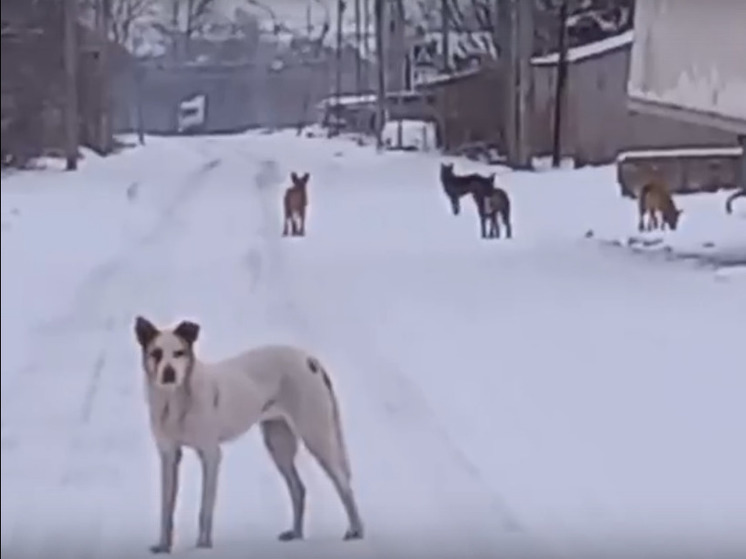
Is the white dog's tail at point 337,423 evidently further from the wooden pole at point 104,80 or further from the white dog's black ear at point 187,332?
the wooden pole at point 104,80

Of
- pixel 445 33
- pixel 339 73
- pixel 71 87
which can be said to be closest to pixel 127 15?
pixel 71 87

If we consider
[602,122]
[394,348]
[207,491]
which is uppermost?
[602,122]

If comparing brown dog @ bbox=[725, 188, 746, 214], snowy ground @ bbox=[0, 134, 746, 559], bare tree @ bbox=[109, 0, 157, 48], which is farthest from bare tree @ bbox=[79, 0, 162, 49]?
brown dog @ bbox=[725, 188, 746, 214]

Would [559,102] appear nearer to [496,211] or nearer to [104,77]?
[496,211]

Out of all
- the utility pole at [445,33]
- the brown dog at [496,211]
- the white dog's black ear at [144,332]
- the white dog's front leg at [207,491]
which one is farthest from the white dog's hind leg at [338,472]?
the utility pole at [445,33]

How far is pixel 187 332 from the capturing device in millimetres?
2186

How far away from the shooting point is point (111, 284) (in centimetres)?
223

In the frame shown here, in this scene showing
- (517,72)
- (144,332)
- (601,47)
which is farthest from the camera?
(601,47)

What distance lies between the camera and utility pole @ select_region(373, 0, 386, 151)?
230 cm

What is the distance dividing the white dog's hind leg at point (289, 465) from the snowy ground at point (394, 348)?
1 centimetres

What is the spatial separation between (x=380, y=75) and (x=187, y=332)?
377 mm

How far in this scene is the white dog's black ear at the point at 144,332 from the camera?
85.7 inches

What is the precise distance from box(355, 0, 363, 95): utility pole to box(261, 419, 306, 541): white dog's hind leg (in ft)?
1.30

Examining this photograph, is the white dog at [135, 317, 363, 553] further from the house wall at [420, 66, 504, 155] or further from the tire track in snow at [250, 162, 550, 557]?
the house wall at [420, 66, 504, 155]
